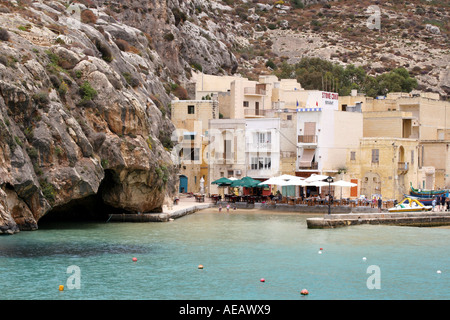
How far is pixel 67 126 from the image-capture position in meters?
47.5

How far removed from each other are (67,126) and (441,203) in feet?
113

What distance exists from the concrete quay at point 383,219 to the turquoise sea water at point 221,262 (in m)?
1.04

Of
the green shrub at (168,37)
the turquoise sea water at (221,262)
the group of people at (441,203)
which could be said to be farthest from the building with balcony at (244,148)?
the green shrub at (168,37)

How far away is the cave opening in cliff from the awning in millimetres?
21617

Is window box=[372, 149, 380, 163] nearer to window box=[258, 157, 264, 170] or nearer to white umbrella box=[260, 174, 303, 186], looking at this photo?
white umbrella box=[260, 174, 303, 186]

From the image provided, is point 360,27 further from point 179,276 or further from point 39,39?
point 179,276

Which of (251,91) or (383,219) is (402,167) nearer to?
(383,219)

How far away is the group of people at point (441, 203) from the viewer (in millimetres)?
61562

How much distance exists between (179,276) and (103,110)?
2126 cm

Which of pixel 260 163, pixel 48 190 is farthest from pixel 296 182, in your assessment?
pixel 48 190

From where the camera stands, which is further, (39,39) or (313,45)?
(313,45)

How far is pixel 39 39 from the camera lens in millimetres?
54562

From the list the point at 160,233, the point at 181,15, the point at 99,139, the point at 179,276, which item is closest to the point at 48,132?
the point at 99,139

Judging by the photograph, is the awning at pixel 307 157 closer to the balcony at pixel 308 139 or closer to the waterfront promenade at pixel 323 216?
the balcony at pixel 308 139
